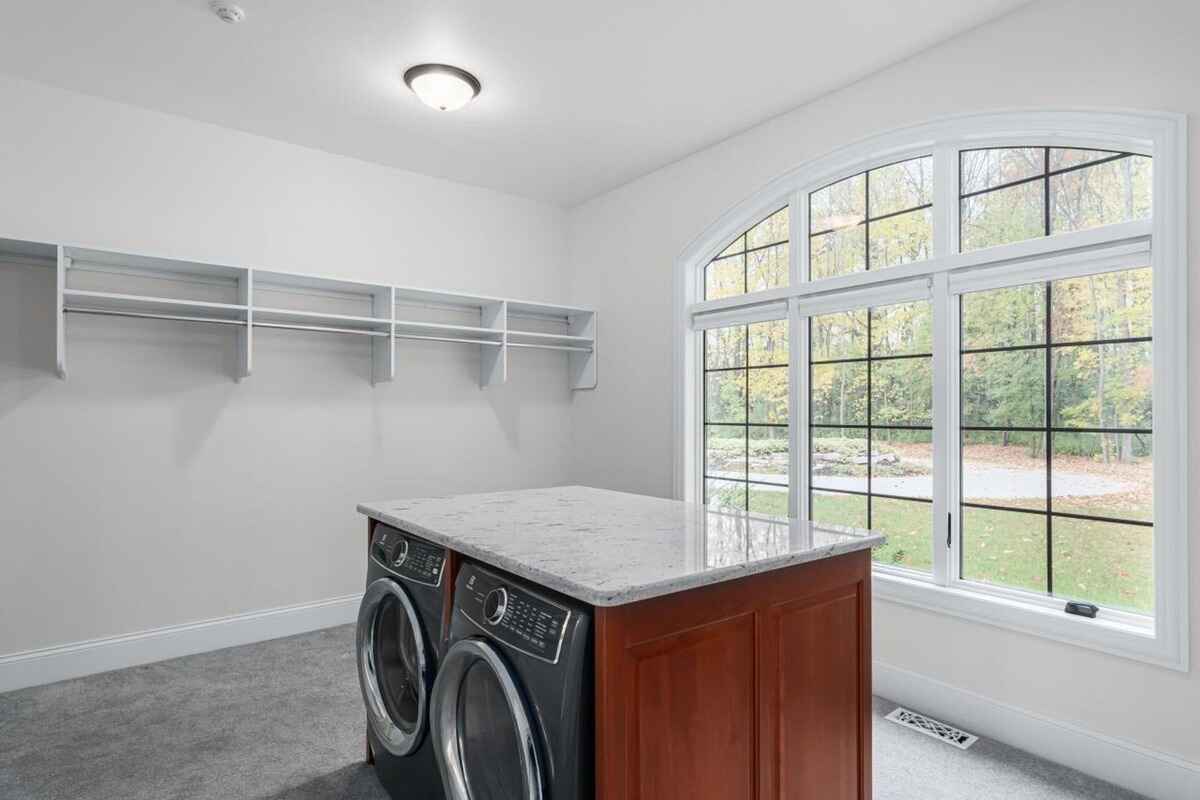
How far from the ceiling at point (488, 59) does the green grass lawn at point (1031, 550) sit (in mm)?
2014

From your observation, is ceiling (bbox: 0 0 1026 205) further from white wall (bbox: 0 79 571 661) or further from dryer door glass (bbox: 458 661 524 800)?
dryer door glass (bbox: 458 661 524 800)

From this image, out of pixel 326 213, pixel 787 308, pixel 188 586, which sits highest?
pixel 326 213

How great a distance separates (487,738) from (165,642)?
2.68 m

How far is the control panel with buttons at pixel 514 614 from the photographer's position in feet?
4.49

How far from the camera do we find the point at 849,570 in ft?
5.99

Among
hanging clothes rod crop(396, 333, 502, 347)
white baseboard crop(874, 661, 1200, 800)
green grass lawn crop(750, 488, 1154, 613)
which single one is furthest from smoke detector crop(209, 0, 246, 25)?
white baseboard crop(874, 661, 1200, 800)

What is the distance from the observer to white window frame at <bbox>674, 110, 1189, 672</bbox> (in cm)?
216

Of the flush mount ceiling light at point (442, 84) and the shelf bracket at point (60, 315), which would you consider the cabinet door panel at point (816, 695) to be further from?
the shelf bracket at point (60, 315)

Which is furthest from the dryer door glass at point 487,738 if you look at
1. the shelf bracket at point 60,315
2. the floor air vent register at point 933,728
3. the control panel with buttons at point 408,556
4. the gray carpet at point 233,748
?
the shelf bracket at point 60,315

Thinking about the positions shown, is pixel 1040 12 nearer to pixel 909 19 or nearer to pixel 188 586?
pixel 909 19

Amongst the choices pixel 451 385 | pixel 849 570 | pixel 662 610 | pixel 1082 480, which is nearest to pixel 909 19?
pixel 1082 480

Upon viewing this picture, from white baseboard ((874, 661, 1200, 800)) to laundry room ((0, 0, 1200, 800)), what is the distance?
13 mm

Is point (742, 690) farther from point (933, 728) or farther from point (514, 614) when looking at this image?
point (933, 728)

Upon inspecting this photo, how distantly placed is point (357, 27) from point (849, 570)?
270 centimetres
